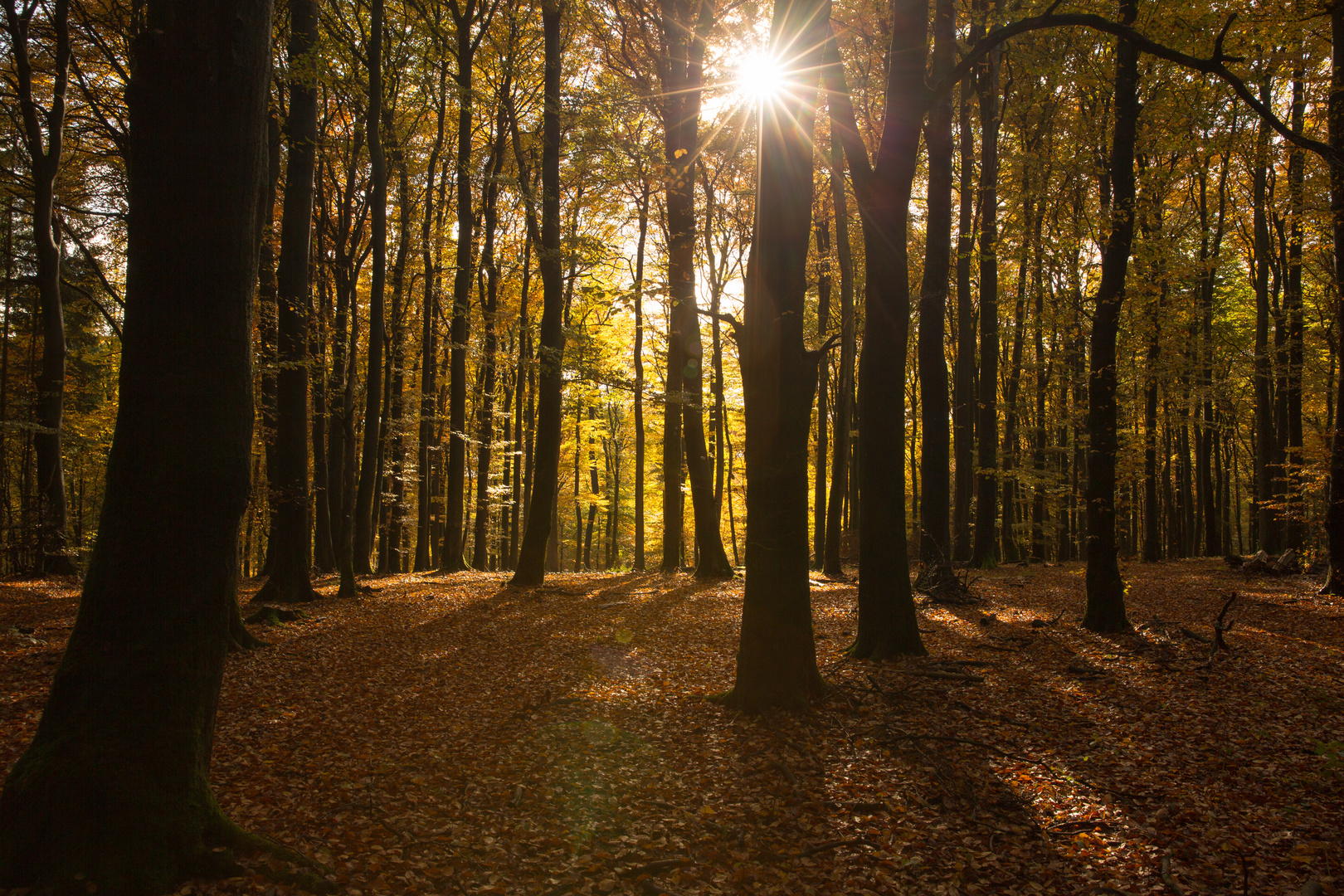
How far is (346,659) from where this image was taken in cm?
752

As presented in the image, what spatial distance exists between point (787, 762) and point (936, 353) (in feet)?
27.9

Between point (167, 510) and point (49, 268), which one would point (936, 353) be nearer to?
point (167, 510)

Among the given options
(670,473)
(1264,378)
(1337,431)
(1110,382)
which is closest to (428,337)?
(670,473)

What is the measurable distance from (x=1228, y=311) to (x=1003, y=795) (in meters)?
26.2

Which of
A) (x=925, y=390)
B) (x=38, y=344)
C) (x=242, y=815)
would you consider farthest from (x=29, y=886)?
(x=38, y=344)

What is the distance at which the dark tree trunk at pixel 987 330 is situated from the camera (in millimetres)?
13883

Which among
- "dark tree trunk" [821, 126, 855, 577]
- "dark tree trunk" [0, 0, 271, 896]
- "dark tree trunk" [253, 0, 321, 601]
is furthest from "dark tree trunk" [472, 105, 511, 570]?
"dark tree trunk" [0, 0, 271, 896]

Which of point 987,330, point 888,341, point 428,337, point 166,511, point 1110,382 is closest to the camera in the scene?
point 166,511

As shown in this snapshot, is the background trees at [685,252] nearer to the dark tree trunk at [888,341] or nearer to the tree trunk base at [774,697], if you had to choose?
the dark tree trunk at [888,341]

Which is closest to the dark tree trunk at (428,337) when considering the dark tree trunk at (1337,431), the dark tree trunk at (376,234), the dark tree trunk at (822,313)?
the dark tree trunk at (376,234)

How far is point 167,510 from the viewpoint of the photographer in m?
3.09

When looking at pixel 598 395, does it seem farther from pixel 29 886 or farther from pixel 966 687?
pixel 29 886

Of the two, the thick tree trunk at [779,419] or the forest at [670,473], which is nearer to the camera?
the forest at [670,473]

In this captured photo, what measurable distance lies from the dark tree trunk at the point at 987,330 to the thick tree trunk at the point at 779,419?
9208 millimetres
